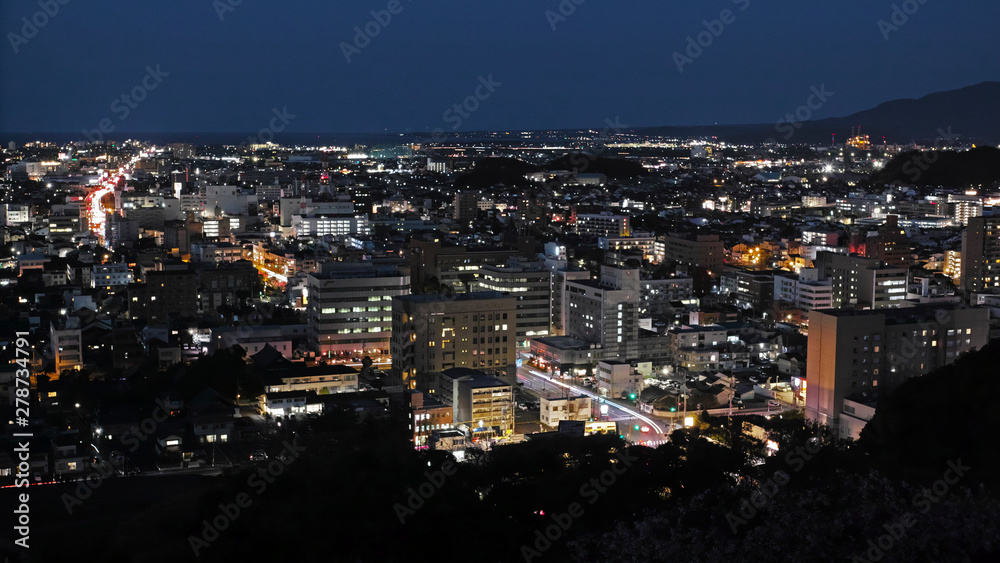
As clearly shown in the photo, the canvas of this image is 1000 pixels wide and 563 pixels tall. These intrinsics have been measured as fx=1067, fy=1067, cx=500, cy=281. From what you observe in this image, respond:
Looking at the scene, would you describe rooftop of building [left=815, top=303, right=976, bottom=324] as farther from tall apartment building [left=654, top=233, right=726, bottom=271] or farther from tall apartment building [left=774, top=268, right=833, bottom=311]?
tall apartment building [left=654, top=233, right=726, bottom=271]

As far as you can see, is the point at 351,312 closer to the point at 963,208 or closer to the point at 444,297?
the point at 444,297

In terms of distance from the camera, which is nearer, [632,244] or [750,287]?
[750,287]

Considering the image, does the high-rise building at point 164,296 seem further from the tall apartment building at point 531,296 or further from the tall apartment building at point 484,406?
the tall apartment building at point 484,406

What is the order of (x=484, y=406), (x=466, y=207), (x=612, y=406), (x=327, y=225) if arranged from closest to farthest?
(x=484, y=406)
(x=612, y=406)
(x=327, y=225)
(x=466, y=207)

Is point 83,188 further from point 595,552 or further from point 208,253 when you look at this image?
point 595,552

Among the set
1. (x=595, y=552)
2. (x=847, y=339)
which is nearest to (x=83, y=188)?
(x=847, y=339)

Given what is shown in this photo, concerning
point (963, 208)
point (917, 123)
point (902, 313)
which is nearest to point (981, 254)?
point (902, 313)
